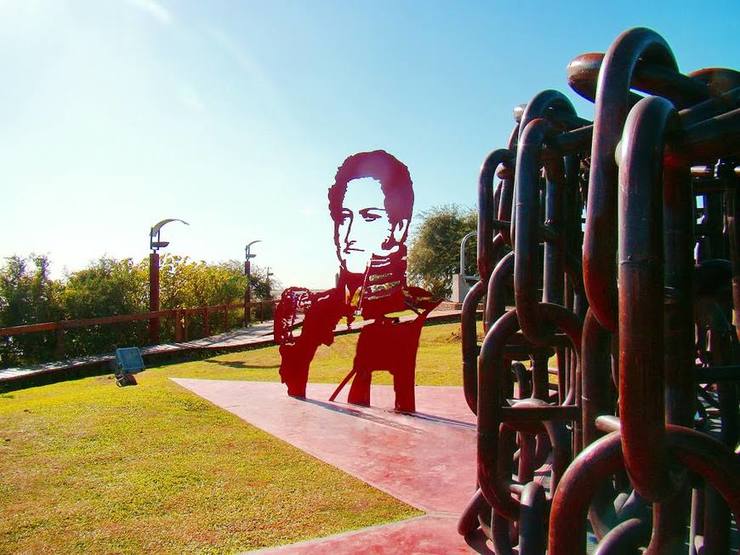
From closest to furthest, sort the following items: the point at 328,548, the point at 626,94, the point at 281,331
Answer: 1. the point at 626,94
2. the point at 328,548
3. the point at 281,331

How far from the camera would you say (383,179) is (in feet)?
25.0

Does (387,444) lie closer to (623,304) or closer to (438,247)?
(623,304)

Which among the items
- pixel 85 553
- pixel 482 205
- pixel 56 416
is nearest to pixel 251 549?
pixel 85 553

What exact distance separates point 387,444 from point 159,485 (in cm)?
194

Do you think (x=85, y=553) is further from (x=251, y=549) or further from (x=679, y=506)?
(x=679, y=506)

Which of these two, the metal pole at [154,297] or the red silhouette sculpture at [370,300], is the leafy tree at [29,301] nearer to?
the metal pole at [154,297]

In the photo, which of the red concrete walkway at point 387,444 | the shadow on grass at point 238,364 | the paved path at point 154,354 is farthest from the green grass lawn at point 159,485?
the paved path at point 154,354

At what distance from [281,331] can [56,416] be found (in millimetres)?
3484

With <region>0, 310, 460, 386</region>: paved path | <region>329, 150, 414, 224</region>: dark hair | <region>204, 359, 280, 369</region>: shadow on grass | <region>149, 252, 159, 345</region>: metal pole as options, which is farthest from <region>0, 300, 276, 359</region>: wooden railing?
<region>329, 150, 414, 224</region>: dark hair

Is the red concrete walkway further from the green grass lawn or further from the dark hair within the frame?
the dark hair

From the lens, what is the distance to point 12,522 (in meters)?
3.29

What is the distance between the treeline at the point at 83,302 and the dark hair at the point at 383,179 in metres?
9.31

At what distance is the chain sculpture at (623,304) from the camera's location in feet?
3.41

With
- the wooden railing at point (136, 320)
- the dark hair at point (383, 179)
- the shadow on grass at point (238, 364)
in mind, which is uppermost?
the dark hair at point (383, 179)
